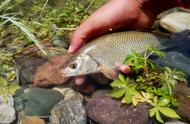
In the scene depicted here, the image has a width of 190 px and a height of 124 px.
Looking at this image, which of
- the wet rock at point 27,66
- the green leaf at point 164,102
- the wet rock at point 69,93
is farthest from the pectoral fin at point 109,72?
the wet rock at point 27,66

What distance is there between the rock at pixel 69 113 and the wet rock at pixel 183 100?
63cm

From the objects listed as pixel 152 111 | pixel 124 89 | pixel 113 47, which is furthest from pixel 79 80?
pixel 152 111

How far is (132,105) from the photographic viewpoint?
287 cm

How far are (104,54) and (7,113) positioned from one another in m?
0.86

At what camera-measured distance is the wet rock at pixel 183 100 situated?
279cm

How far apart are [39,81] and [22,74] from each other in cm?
22

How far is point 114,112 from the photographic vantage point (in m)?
2.86

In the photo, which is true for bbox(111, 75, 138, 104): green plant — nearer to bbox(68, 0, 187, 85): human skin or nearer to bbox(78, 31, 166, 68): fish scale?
bbox(68, 0, 187, 85): human skin

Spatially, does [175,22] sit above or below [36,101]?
above

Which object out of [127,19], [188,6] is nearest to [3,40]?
[127,19]

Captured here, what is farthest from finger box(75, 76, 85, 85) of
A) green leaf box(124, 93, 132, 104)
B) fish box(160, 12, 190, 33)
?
fish box(160, 12, 190, 33)

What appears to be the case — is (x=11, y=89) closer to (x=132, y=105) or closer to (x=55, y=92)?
(x=55, y=92)

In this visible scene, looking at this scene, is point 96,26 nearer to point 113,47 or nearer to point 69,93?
point 113,47

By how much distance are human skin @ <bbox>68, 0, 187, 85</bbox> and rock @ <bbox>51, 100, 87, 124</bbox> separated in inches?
13.2
